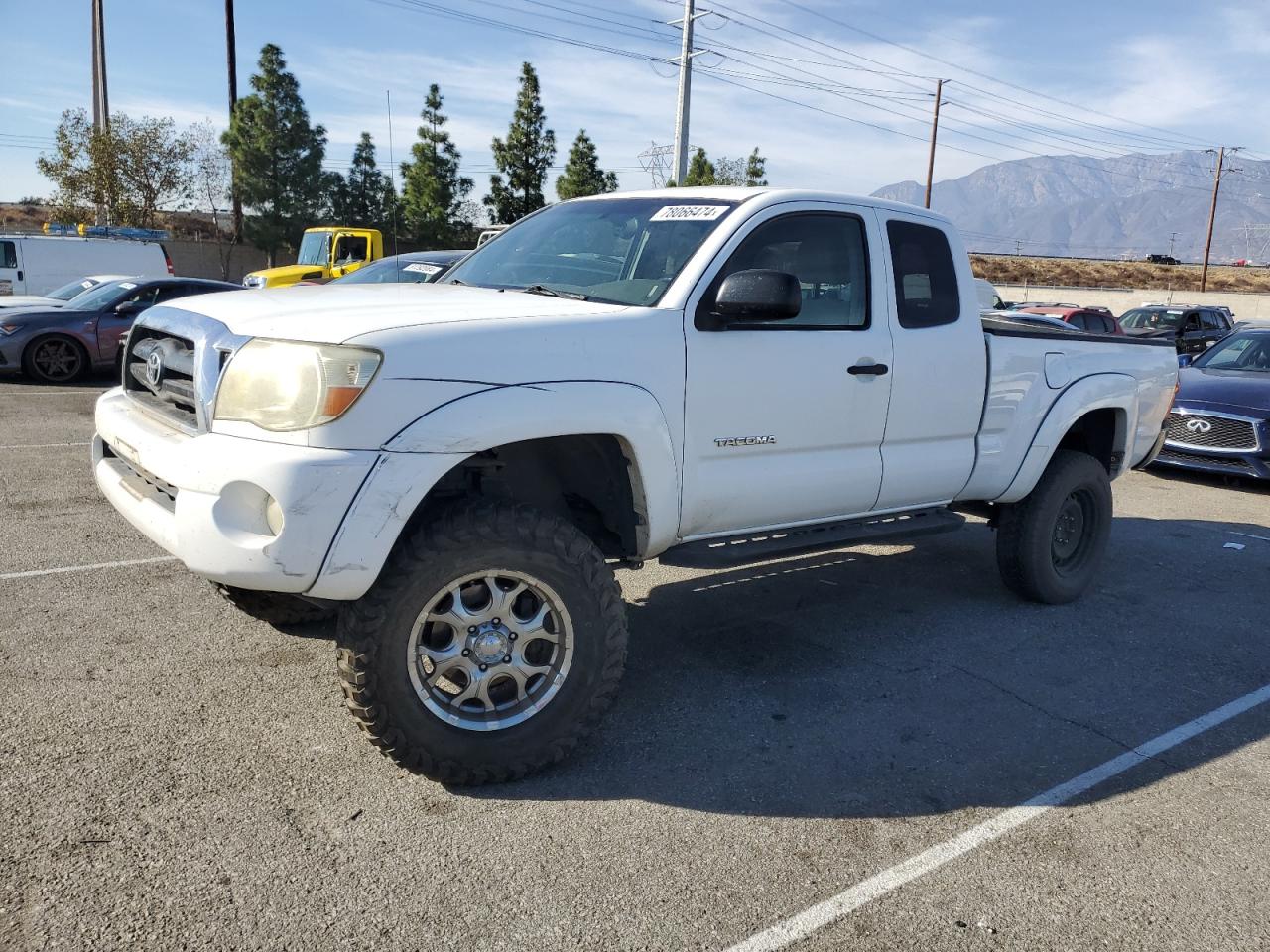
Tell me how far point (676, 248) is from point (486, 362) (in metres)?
1.19

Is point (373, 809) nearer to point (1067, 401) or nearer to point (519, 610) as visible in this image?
point (519, 610)

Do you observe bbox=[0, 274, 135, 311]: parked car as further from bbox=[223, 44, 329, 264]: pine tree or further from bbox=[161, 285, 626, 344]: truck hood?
bbox=[223, 44, 329, 264]: pine tree

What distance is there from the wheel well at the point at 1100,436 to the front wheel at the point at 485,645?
361cm

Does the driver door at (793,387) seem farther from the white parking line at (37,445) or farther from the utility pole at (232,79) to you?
the utility pole at (232,79)

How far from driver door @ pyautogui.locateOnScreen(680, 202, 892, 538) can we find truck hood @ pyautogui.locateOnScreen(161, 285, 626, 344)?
0.47 meters

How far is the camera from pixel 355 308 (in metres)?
3.38

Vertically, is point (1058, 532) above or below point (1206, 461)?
above

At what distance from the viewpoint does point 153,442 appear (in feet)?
10.8

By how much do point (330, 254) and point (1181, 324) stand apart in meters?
18.0

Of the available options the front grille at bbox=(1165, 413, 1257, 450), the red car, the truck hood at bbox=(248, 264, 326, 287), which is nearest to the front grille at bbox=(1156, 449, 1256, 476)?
the front grille at bbox=(1165, 413, 1257, 450)

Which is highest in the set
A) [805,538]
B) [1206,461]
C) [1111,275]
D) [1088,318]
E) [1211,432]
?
[1111,275]

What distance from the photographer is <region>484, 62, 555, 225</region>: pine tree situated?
3888cm

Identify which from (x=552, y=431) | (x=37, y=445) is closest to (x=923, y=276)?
(x=552, y=431)

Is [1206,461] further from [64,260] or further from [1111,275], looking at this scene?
[1111,275]
